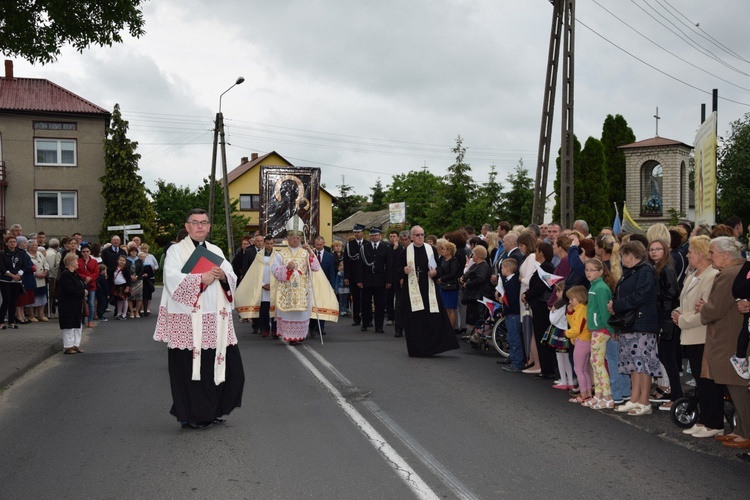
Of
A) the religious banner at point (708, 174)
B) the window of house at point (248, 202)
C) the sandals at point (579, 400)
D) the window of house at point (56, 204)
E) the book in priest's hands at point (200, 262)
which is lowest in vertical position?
the sandals at point (579, 400)

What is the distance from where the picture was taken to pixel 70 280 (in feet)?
44.1

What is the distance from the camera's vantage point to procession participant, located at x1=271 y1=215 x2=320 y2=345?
15.3 meters

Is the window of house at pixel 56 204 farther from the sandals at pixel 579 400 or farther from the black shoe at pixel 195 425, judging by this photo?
the sandals at pixel 579 400

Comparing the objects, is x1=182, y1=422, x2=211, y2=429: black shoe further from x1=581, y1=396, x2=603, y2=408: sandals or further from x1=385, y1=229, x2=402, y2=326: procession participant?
x1=385, y1=229, x2=402, y2=326: procession participant

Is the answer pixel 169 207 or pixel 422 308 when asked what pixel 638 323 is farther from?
pixel 169 207

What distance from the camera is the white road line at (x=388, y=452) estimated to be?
5715 mm

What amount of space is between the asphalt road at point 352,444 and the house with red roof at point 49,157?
4238cm

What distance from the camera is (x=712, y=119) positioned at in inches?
546

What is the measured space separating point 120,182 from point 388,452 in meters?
47.4

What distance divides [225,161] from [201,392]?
31483 millimetres

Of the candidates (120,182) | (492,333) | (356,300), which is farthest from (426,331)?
(120,182)

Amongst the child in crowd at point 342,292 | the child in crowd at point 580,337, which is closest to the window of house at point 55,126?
the child in crowd at point 342,292

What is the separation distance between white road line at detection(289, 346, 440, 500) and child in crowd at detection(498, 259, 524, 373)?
2.82 m

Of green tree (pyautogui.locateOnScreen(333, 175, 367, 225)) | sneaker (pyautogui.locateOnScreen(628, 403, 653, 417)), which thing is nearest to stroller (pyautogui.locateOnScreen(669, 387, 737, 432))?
sneaker (pyautogui.locateOnScreen(628, 403, 653, 417))
